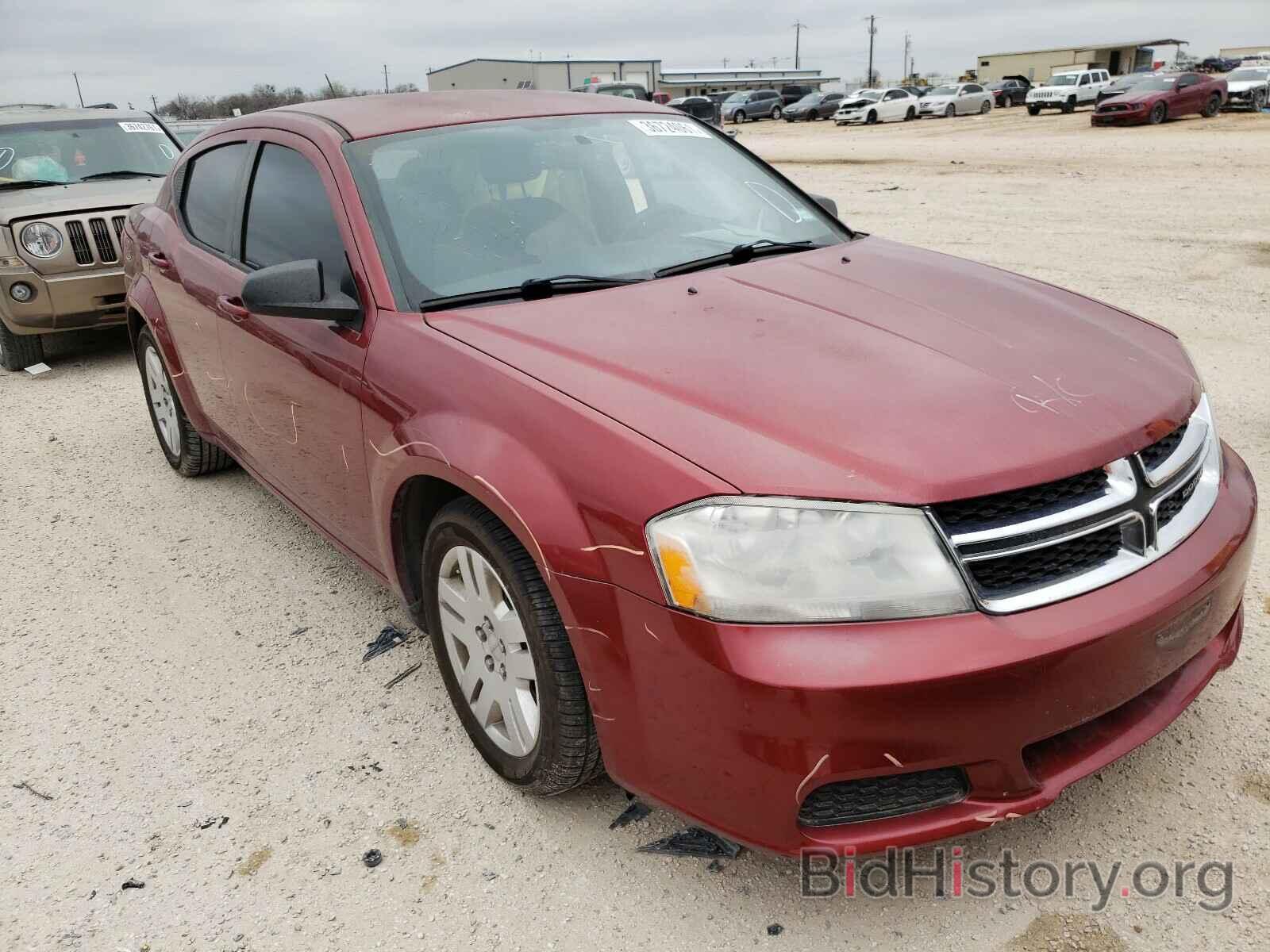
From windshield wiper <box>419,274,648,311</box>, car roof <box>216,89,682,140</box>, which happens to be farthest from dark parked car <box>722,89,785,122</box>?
windshield wiper <box>419,274,648,311</box>

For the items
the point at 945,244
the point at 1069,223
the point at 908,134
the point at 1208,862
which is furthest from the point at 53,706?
the point at 908,134

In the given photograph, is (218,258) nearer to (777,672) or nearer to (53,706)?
(53,706)

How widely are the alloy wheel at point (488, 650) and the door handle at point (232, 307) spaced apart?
140cm

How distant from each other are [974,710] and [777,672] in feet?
1.17

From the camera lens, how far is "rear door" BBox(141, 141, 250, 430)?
364cm

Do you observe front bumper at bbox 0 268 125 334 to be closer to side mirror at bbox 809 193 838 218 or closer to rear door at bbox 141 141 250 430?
rear door at bbox 141 141 250 430

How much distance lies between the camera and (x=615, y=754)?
205 cm

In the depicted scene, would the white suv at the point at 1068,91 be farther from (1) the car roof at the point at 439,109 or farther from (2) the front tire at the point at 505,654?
(2) the front tire at the point at 505,654

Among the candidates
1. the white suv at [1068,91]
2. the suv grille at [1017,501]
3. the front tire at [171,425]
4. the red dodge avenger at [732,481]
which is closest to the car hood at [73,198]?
the front tire at [171,425]

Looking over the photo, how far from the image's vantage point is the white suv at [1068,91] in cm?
3356

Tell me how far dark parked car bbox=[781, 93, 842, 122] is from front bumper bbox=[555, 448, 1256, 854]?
149 feet

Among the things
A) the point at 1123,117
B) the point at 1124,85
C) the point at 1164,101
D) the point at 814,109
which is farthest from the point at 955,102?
the point at 1123,117

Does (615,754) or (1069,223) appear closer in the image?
(615,754)

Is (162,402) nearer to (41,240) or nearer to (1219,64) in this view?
(41,240)
